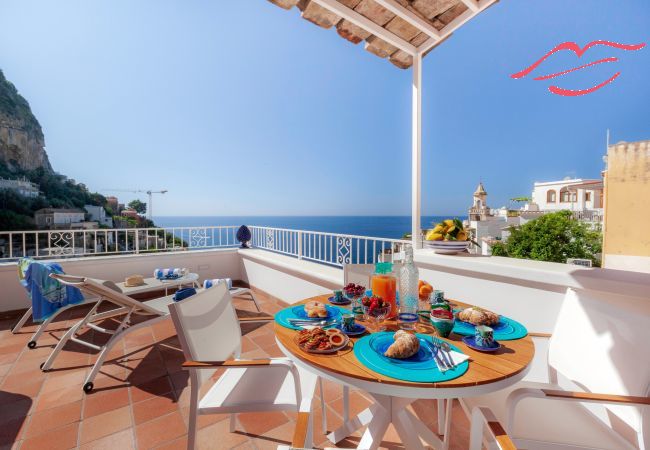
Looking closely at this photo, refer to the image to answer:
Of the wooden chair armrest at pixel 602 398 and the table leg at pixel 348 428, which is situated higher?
the wooden chair armrest at pixel 602 398

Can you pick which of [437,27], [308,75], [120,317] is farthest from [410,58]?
[308,75]

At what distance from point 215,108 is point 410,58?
11.4 metres

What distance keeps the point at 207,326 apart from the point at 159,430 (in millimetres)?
741

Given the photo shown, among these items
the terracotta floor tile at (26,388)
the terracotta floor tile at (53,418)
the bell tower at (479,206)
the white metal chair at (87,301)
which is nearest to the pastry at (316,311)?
the terracotta floor tile at (53,418)

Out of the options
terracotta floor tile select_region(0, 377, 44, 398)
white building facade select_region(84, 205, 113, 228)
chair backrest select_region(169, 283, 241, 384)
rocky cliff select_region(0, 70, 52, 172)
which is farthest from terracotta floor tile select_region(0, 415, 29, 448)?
rocky cliff select_region(0, 70, 52, 172)

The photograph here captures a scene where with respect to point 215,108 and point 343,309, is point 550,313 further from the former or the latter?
point 215,108

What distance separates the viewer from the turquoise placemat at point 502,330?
1.04 meters

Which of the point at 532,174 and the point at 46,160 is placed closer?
the point at 46,160

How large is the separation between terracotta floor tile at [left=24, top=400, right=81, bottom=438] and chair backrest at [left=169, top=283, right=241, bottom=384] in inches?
40.3

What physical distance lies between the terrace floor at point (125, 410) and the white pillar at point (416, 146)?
1612mm

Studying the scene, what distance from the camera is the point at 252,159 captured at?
22000 mm

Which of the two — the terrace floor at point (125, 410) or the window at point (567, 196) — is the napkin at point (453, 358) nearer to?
the terrace floor at point (125, 410)

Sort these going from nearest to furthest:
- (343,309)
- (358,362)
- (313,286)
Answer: (358,362)
(343,309)
(313,286)

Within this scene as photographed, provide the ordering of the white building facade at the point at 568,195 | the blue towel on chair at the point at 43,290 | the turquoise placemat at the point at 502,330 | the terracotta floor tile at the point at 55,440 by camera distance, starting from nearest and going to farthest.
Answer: the turquoise placemat at the point at 502,330, the terracotta floor tile at the point at 55,440, the blue towel on chair at the point at 43,290, the white building facade at the point at 568,195
